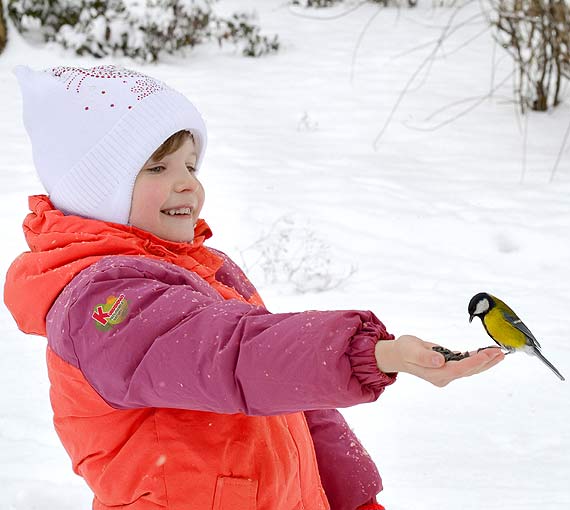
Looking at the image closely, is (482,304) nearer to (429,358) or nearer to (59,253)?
(429,358)

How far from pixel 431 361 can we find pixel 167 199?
0.81m

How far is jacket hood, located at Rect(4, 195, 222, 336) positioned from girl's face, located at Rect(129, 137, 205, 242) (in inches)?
1.6

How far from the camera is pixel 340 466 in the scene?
2.13 m

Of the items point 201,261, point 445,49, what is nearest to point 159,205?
point 201,261

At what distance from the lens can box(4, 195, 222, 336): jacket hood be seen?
1.61 metres

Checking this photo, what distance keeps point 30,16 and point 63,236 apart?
23.7 ft

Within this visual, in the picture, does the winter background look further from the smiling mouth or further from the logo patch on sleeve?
the logo patch on sleeve

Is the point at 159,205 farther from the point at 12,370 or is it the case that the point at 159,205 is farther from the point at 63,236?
the point at 12,370

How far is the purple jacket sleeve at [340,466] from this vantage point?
2.12m

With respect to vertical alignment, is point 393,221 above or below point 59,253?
below

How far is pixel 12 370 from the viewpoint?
145 inches

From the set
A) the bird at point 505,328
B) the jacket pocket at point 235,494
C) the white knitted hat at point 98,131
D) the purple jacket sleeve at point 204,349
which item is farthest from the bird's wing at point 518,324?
the white knitted hat at point 98,131

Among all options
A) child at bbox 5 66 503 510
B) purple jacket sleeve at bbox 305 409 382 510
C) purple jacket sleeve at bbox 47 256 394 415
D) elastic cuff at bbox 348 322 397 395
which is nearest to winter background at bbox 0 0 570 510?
purple jacket sleeve at bbox 305 409 382 510

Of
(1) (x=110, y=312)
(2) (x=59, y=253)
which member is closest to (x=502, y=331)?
(1) (x=110, y=312)
